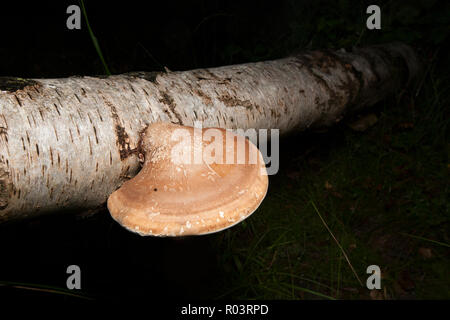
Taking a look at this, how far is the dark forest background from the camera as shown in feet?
8.36

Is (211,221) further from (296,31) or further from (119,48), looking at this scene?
(296,31)

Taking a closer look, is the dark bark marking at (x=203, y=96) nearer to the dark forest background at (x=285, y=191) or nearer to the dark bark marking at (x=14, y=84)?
the dark bark marking at (x=14, y=84)

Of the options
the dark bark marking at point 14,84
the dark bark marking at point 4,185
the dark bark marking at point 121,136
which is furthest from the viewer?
the dark bark marking at point 121,136

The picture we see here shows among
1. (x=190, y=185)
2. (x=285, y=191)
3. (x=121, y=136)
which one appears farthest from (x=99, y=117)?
(x=285, y=191)

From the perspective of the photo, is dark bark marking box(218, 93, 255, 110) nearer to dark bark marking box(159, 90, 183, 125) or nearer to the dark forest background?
dark bark marking box(159, 90, 183, 125)

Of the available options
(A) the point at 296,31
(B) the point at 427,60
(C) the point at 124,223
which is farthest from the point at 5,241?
(B) the point at 427,60

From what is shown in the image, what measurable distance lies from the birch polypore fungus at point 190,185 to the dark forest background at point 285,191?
2.39 ft

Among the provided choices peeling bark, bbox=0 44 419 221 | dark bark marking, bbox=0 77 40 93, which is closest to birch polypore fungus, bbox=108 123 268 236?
peeling bark, bbox=0 44 419 221

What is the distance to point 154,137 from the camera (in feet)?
5.43

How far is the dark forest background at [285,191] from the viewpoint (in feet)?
8.36

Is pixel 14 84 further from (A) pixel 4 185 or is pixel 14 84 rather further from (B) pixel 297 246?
(B) pixel 297 246

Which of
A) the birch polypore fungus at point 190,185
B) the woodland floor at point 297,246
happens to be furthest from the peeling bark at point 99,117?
the woodland floor at point 297,246
